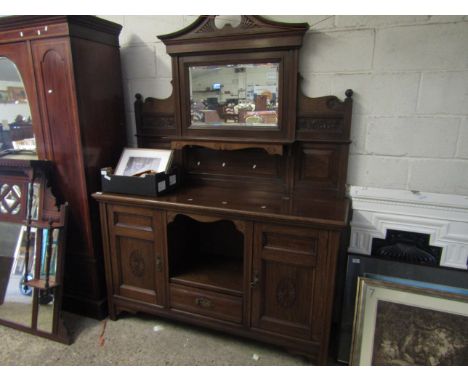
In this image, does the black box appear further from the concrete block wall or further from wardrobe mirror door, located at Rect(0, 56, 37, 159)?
A: the concrete block wall

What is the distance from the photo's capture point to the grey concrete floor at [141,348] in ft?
5.76

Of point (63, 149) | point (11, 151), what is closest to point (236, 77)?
point (63, 149)

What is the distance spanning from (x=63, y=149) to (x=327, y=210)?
1.53 m

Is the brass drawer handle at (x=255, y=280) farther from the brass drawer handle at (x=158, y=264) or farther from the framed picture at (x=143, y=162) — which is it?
the framed picture at (x=143, y=162)

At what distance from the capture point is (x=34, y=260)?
198 cm

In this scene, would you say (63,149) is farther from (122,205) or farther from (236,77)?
(236,77)

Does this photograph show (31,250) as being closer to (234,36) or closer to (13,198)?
(13,198)

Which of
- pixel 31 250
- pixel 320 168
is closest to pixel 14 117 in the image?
pixel 31 250

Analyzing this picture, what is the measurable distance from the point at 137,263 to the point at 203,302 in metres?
0.46

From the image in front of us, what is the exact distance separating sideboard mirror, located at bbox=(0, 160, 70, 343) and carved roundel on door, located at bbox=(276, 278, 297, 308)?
48.6 inches

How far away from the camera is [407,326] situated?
156 centimetres

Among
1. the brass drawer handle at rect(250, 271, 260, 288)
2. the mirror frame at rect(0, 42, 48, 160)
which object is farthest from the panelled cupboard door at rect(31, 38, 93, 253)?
the brass drawer handle at rect(250, 271, 260, 288)

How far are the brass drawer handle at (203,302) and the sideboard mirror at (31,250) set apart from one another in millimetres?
774

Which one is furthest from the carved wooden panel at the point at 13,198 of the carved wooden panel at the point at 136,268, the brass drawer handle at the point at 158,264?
the brass drawer handle at the point at 158,264
